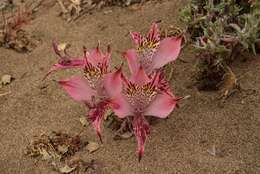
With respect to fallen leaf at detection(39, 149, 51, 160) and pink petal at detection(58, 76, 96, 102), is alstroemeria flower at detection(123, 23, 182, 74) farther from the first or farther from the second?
fallen leaf at detection(39, 149, 51, 160)

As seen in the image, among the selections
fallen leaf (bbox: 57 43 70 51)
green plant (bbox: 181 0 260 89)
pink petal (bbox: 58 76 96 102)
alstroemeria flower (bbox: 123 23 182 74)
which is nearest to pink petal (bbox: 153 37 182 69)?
alstroemeria flower (bbox: 123 23 182 74)

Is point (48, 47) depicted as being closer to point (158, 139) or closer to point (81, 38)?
point (81, 38)

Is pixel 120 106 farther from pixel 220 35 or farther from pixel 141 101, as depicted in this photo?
pixel 220 35

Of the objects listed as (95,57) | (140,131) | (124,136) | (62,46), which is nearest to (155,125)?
(124,136)

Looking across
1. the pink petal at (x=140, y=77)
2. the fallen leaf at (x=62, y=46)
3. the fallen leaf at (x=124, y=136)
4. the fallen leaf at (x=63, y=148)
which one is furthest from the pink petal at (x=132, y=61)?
the fallen leaf at (x=62, y=46)

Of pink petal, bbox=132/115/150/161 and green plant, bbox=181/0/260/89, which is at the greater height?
green plant, bbox=181/0/260/89
